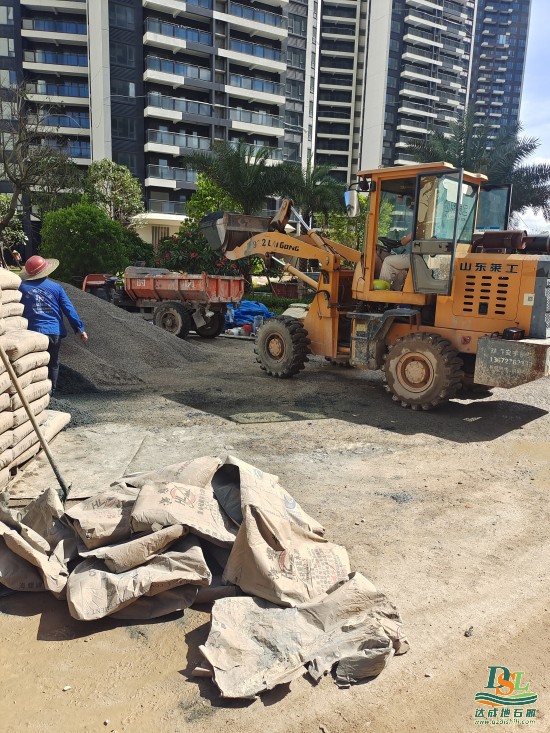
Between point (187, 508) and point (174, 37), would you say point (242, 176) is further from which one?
point (174, 37)

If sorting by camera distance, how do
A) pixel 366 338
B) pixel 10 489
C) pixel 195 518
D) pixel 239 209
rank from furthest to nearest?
pixel 239 209, pixel 366 338, pixel 10 489, pixel 195 518

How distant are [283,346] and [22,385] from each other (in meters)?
5.29

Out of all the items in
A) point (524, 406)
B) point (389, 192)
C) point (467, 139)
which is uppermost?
point (467, 139)

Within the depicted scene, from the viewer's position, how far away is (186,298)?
13.9 meters

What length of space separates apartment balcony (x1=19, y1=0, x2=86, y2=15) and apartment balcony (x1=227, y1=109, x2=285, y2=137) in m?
13.0

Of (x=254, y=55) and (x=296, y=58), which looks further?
(x=296, y=58)

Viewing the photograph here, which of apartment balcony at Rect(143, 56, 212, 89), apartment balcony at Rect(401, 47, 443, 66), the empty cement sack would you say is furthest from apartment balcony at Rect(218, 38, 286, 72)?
the empty cement sack

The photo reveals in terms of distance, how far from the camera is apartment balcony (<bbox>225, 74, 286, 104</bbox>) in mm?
46719

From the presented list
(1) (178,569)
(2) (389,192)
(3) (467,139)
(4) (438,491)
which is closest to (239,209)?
(3) (467,139)

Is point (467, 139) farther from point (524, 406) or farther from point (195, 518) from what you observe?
point (195, 518)

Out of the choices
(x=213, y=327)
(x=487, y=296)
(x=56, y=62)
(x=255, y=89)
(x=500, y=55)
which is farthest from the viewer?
(x=500, y=55)

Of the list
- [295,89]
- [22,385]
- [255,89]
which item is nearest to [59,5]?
[255,89]

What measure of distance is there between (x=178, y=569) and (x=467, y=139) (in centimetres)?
2686

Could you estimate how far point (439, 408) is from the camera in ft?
26.6
